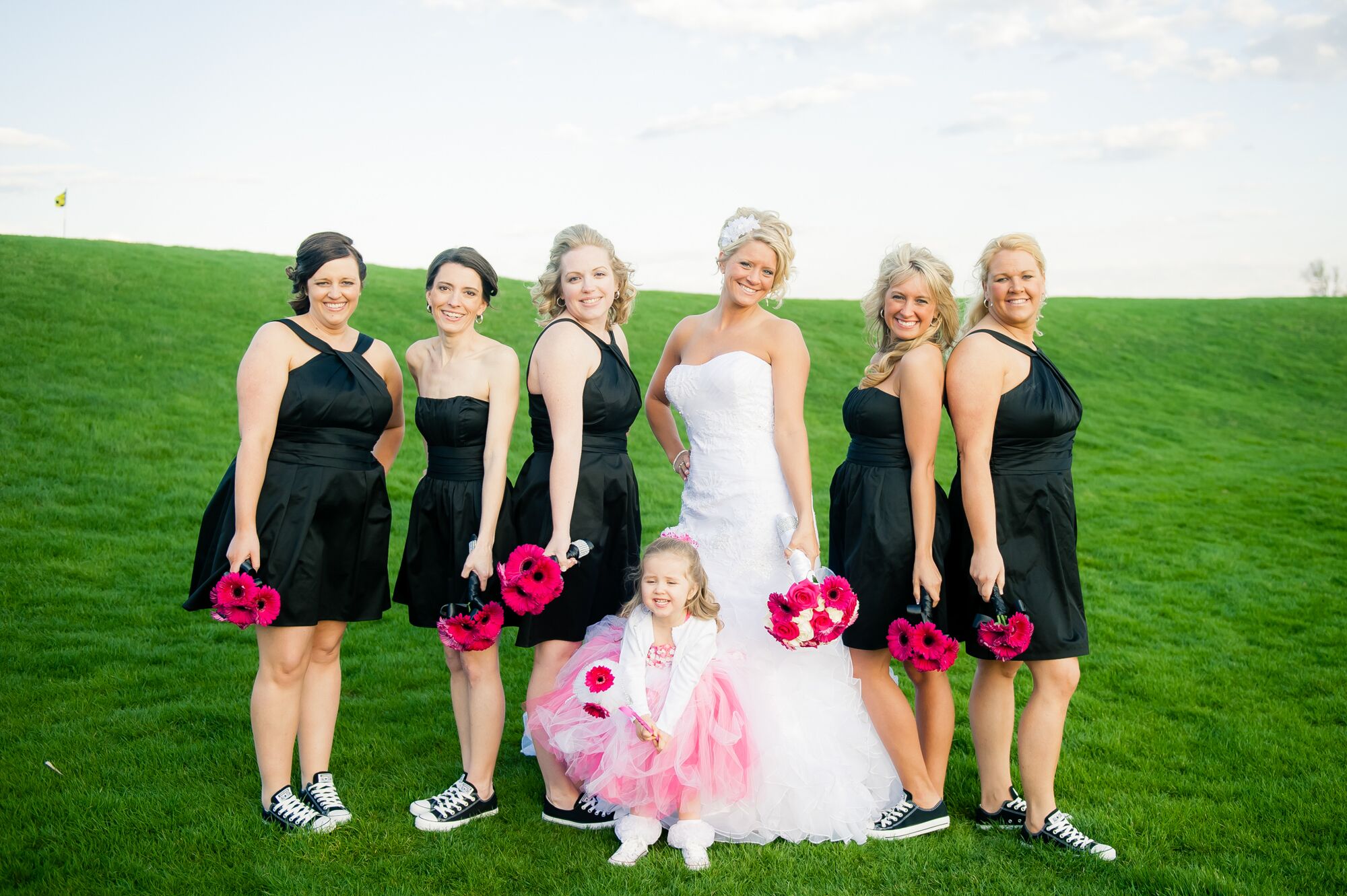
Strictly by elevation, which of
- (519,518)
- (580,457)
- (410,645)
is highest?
(580,457)

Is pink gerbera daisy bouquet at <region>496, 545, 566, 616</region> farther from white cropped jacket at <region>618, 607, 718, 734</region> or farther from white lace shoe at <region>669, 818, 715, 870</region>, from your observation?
white lace shoe at <region>669, 818, 715, 870</region>

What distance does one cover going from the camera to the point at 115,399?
14.6 meters

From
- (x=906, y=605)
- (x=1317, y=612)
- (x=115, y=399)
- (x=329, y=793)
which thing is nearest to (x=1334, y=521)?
(x=1317, y=612)

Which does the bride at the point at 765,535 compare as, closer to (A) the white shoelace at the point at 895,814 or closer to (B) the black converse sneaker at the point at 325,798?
(A) the white shoelace at the point at 895,814

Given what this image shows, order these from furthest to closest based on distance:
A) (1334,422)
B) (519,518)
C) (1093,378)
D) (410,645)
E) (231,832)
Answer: (1093,378), (1334,422), (410,645), (519,518), (231,832)

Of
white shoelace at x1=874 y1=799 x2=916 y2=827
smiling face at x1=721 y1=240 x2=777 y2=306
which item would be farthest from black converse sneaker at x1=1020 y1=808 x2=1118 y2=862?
smiling face at x1=721 y1=240 x2=777 y2=306

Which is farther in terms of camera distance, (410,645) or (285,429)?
(410,645)

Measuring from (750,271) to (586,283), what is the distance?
841mm

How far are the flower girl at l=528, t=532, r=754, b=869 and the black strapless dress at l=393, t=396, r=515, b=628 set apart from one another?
708 mm

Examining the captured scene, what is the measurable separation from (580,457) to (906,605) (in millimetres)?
1744

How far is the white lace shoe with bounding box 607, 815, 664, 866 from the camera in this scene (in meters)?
4.39

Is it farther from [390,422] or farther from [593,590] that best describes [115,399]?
[593,590]

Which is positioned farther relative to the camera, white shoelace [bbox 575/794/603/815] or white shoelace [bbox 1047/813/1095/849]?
white shoelace [bbox 575/794/603/815]

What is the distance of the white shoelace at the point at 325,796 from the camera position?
4746mm
